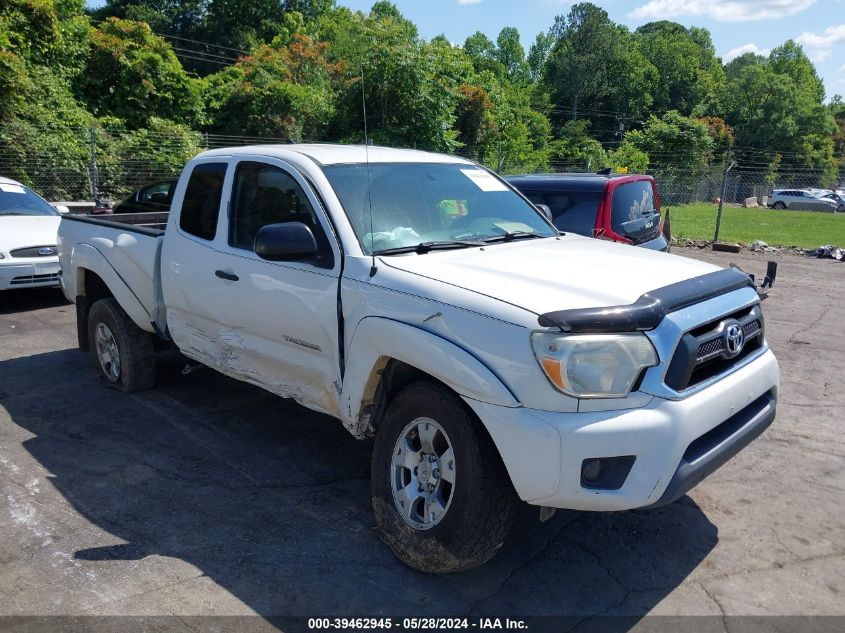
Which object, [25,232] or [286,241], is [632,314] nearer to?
[286,241]

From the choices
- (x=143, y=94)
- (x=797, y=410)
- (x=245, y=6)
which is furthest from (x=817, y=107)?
(x=797, y=410)

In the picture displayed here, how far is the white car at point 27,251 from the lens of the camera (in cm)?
855

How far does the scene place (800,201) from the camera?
43.0 m

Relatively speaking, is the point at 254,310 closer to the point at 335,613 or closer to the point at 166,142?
the point at 335,613

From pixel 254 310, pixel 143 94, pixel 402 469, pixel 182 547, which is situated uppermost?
pixel 143 94

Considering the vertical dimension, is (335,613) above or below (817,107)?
below

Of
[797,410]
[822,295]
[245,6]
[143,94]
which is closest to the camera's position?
[797,410]

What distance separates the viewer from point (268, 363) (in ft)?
13.9

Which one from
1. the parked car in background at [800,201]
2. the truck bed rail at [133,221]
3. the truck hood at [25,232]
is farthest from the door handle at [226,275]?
the parked car in background at [800,201]

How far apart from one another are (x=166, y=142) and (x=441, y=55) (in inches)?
347

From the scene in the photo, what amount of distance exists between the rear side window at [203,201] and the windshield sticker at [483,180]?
5.36ft

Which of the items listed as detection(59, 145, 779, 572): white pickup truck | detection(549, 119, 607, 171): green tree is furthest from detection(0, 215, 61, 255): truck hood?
detection(549, 119, 607, 171): green tree

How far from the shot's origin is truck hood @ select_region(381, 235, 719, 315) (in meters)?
3.05

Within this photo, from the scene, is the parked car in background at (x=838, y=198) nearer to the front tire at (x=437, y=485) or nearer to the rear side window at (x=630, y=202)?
the rear side window at (x=630, y=202)
